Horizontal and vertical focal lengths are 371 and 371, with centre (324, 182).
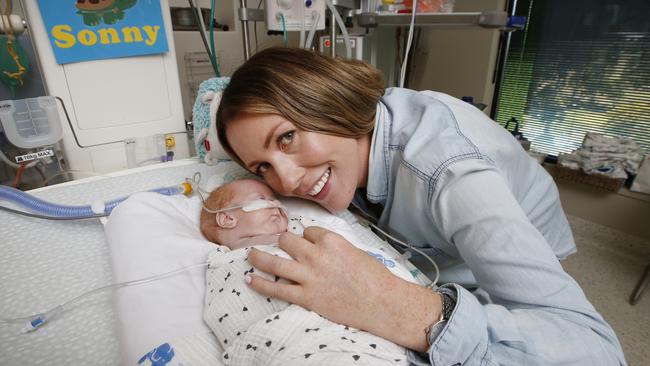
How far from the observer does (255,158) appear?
933 millimetres

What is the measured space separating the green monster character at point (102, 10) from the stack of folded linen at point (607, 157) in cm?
268

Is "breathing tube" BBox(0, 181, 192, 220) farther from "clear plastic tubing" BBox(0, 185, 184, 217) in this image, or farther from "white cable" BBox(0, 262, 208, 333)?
"white cable" BBox(0, 262, 208, 333)

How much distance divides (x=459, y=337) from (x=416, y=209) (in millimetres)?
315

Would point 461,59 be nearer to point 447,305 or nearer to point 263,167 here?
point 263,167

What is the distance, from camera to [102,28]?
1.22 metres

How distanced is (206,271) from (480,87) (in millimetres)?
2578

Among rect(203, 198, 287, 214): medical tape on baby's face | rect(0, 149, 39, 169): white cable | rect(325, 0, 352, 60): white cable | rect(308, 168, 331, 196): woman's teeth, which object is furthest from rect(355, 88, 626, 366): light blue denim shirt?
rect(0, 149, 39, 169): white cable

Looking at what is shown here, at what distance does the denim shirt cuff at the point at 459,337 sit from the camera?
59 centimetres

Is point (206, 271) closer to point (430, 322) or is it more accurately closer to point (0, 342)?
point (0, 342)

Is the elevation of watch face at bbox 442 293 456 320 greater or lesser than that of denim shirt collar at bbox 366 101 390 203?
lesser

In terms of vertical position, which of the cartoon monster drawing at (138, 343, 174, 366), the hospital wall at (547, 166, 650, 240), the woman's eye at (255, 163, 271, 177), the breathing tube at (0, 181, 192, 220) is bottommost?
the hospital wall at (547, 166, 650, 240)

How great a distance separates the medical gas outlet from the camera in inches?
58.6

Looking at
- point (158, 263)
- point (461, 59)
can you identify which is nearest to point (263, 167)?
point (158, 263)

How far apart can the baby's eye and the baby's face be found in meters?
0.27
